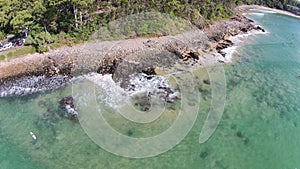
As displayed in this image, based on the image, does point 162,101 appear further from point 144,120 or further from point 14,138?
point 14,138

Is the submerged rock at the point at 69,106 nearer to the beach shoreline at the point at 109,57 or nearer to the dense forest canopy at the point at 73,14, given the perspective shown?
the beach shoreline at the point at 109,57

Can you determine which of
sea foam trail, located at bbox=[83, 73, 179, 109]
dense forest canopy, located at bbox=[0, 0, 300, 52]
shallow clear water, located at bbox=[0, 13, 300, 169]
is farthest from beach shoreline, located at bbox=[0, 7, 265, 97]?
shallow clear water, located at bbox=[0, 13, 300, 169]

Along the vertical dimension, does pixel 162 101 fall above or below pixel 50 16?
below

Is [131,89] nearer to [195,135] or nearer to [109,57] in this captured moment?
[109,57]

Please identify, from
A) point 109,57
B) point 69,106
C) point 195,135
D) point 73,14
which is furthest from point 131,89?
point 73,14

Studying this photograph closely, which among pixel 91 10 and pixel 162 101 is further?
pixel 91 10

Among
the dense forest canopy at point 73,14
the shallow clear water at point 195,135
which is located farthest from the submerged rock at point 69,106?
the dense forest canopy at point 73,14

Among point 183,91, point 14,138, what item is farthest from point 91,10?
point 14,138
